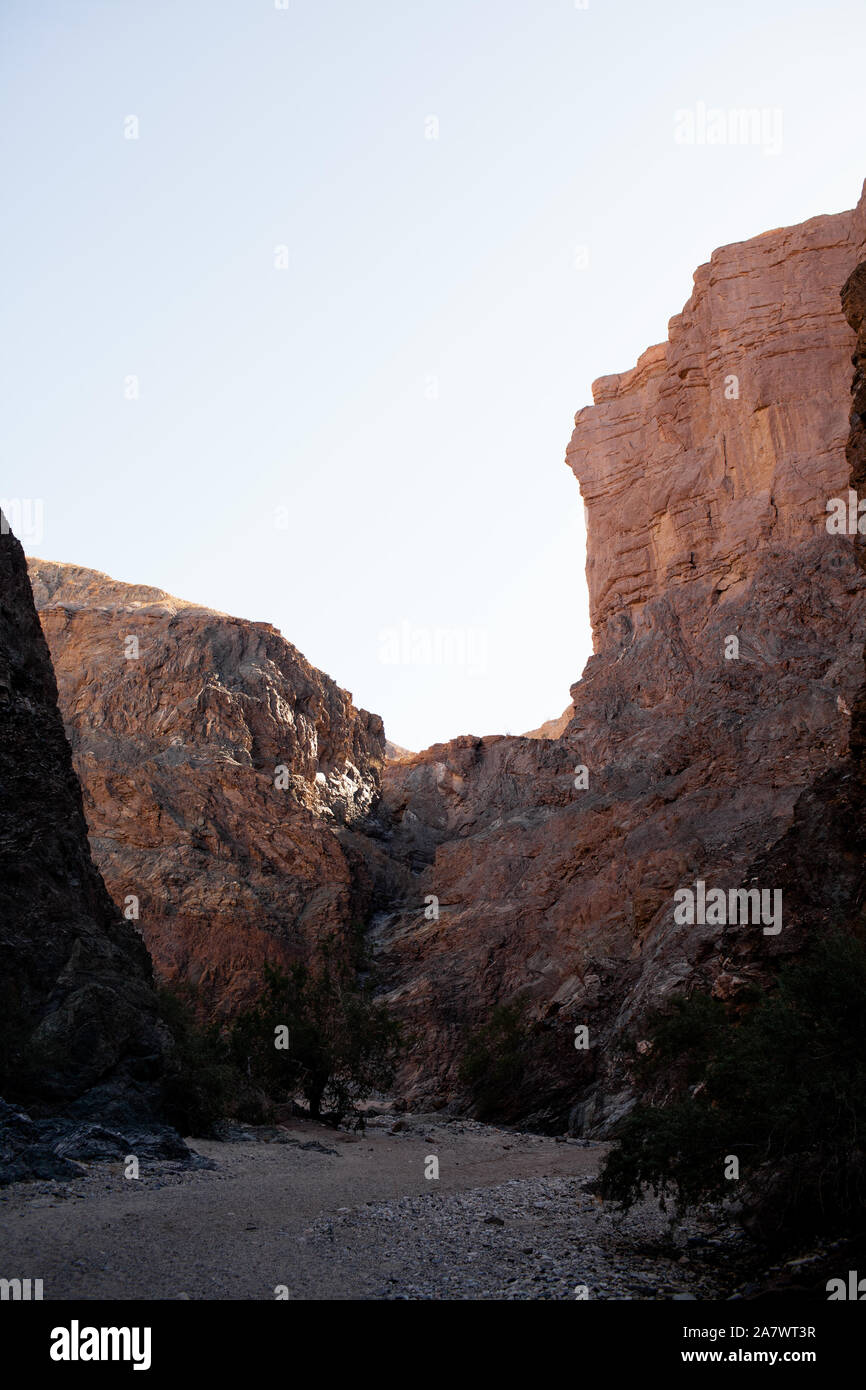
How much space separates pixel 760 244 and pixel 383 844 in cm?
4464

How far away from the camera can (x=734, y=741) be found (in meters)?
46.7

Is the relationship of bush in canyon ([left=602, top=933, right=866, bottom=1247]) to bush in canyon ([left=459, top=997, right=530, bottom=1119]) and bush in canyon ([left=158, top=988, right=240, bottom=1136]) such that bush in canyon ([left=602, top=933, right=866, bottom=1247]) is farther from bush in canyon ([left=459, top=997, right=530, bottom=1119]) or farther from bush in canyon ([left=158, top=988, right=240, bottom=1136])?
bush in canyon ([left=459, top=997, right=530, bottom=1119])

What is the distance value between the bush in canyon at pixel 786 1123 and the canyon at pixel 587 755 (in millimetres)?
16537

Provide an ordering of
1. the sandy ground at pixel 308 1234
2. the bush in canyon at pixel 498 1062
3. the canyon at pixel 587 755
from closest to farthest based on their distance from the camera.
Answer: the sandy ground at pixel 308 1234 < the bush in canyon at pixel 498 1062 < the canyon at pixel 587 755

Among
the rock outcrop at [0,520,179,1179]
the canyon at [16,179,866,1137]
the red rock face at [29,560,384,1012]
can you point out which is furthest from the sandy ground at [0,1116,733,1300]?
the red rock face at [29,560,384,1012]

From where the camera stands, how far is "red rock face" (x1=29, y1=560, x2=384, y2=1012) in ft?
170

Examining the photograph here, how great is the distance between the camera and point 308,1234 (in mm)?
12344

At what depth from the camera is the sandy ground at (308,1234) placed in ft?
31.2

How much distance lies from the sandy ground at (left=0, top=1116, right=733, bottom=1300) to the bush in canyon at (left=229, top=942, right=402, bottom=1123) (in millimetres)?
9294

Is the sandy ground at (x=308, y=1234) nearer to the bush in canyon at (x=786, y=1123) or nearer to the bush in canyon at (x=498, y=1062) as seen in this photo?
the bush in canyon at (x=786, y=1123)

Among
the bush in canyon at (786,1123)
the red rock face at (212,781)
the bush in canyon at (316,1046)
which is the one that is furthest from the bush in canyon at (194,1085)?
the red rock face at (212,781)

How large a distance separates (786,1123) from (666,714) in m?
45.3

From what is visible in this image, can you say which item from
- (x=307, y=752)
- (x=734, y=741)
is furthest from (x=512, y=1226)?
(x=307, y=752)
